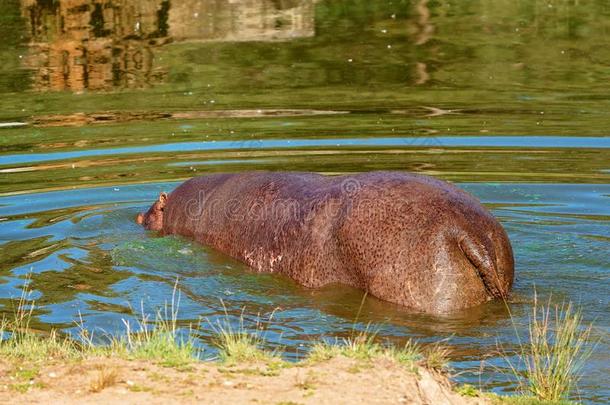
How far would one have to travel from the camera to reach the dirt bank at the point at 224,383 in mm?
5875

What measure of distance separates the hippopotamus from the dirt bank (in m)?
1.48

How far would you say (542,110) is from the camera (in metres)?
15.6

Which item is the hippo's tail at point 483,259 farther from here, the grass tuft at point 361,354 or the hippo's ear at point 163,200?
the hippo's ear at point 163,200

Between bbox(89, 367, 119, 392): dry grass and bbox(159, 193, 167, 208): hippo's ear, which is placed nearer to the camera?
bbox(89, 367, 119, 392): dry grass

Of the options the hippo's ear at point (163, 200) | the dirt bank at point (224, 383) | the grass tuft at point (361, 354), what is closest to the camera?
the dirt bank at point (224, 383)

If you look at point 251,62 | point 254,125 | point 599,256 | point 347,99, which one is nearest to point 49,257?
point 599,256

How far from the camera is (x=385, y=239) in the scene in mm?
8031

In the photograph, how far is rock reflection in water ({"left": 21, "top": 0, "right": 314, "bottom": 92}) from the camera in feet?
62.1

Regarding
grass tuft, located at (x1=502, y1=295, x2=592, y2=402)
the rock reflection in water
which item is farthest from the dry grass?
the rock reflection in water

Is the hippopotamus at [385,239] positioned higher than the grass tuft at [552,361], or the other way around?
the hippopotamus at [385,239]

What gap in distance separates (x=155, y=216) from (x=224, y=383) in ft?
17.2

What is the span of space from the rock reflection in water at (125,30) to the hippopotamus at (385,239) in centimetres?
928

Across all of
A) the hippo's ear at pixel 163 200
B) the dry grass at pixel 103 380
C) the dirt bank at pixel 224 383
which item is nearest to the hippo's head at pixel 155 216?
the hippo's ear at pixel 163 200

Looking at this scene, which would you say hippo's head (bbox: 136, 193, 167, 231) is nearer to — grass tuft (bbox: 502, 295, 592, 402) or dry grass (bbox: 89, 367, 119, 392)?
grass tuft (bbox: 502, 295, 592, 402)
